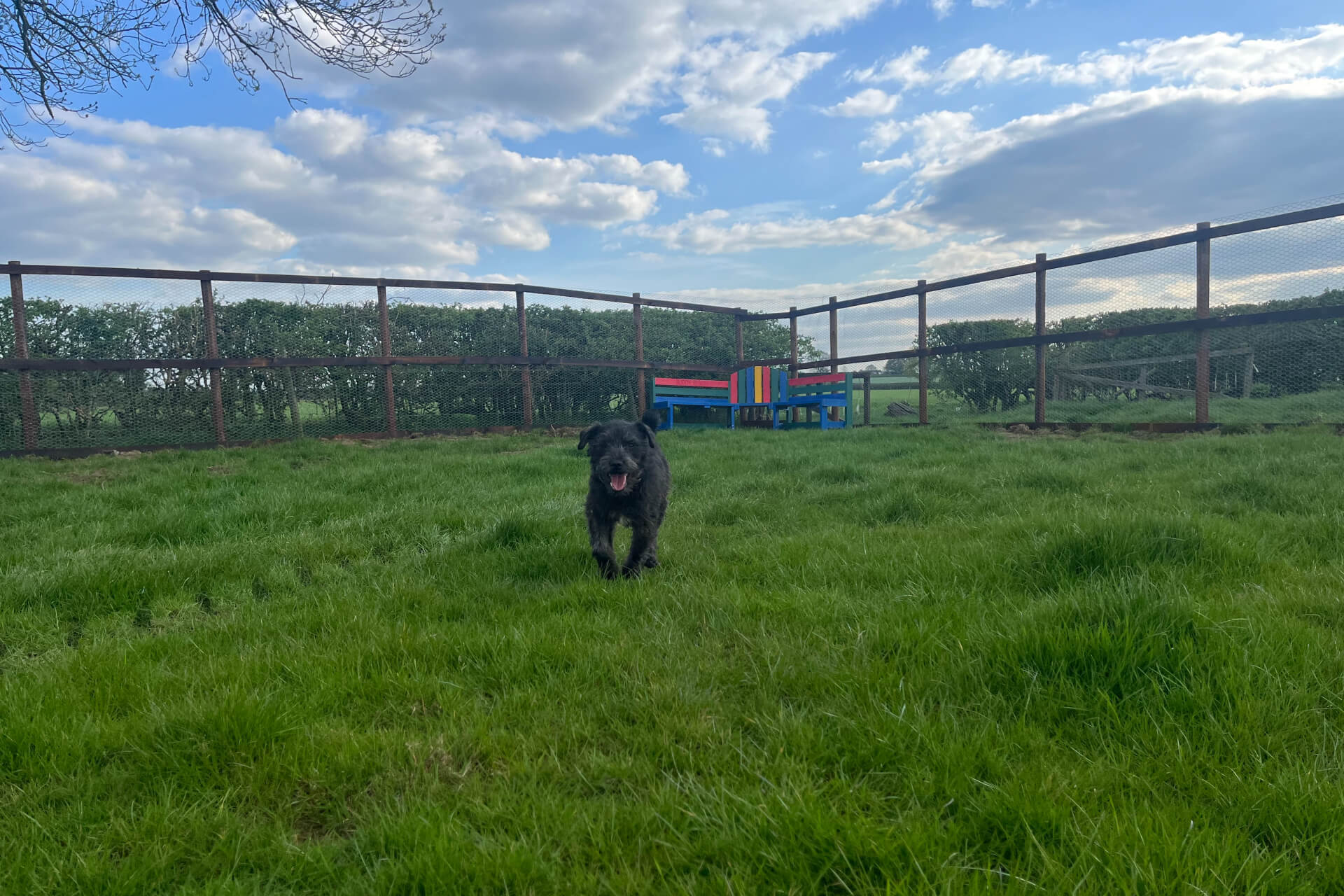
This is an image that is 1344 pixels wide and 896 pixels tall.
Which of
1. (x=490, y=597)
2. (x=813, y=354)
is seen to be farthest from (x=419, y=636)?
(x=813, y=354)

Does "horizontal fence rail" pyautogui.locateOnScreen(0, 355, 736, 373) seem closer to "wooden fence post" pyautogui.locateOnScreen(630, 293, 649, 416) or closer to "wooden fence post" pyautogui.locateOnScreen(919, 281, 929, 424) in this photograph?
"wooden fence post" pyautogui.locateOnScreen(630, 293, 649, 416)

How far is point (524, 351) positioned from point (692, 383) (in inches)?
144

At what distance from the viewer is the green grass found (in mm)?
9375

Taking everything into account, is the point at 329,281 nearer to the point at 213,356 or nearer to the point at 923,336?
the point at 213,356

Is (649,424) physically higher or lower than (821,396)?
lower

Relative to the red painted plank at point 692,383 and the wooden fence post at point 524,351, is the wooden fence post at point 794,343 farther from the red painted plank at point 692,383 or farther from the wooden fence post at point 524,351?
the wooden fence post at point 524,351

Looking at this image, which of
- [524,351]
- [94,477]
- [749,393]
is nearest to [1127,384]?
[749,393]

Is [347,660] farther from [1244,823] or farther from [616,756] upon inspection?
[1244,823]

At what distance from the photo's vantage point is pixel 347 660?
8.74ft

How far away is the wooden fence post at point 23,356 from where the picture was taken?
29.6 feet

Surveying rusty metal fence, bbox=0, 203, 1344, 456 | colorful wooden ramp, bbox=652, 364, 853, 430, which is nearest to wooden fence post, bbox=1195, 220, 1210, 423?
rusty metal fence, bbox=0, 203, 1344, 456

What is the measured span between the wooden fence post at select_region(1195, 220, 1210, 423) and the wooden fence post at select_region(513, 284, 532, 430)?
35.0ft

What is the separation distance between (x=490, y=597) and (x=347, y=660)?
3.05ft

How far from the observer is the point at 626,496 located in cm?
433
